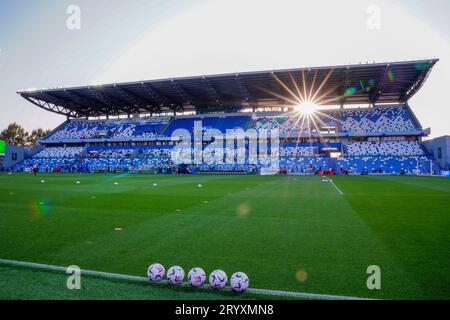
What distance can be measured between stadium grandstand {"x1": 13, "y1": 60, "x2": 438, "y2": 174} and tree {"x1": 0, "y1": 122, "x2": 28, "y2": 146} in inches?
1770

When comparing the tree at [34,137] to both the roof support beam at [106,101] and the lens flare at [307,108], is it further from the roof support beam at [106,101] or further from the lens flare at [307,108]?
the lens flare at [307,108]

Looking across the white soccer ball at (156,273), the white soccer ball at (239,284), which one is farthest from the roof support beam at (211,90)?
the white soccer ball at (239,284)

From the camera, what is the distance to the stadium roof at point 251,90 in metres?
48.2

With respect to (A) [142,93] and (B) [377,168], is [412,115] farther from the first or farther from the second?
(A) [142,93]

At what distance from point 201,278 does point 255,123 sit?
5774 centimetres

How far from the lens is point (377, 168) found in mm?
50500

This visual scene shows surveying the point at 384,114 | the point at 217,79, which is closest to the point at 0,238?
the point at 217,79

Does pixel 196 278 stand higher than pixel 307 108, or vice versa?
pixel 307 108

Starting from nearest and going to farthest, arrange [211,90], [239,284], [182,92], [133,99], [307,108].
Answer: [239,284], [211,90], [182,92], [307,108], [133,99]

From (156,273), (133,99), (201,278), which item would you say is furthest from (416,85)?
(156,273)

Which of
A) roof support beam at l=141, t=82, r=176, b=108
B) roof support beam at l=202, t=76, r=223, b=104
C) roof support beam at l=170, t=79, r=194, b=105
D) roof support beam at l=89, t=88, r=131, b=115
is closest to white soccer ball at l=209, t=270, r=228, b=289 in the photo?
roof support beam at l=202, t=76, r=223, b=104

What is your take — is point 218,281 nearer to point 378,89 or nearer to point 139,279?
point 139,279

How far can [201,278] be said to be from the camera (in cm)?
468

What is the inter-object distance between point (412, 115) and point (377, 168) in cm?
1406
